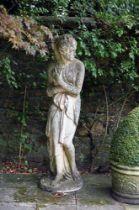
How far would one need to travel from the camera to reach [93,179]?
18.4ft

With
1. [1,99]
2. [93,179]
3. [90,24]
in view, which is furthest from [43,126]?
[90,24]

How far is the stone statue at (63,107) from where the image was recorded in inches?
190

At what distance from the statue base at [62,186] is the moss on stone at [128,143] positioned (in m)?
0.61

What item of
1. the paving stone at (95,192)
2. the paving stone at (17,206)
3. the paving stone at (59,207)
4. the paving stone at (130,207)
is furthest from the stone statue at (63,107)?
the paving stone at (130,207)

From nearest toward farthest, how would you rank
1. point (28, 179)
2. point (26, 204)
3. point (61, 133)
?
point (26, 204) < point (61, 133) < point (28, 179)

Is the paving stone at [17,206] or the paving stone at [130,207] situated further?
the paving stone at [130,207]

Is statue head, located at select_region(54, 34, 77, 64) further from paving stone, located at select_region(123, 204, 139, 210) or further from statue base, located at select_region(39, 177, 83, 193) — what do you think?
paving stone, located at select_region(123, 204, 139, 210)

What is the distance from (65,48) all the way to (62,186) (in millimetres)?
1641

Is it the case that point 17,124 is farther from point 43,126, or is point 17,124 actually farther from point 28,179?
point 28,179

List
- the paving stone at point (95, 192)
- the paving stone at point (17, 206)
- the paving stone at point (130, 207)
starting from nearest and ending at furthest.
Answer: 1. the paving stone at point (17, 206)
2. the paving stone at point (130, 207)
3. the paving stone at point (95, 192)

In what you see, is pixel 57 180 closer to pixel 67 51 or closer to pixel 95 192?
pixel 95 192

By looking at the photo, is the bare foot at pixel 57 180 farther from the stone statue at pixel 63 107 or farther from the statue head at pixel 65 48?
the statue head at pixel 65 48

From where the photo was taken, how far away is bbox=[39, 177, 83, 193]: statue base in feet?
16.3

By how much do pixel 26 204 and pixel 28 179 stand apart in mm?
912
